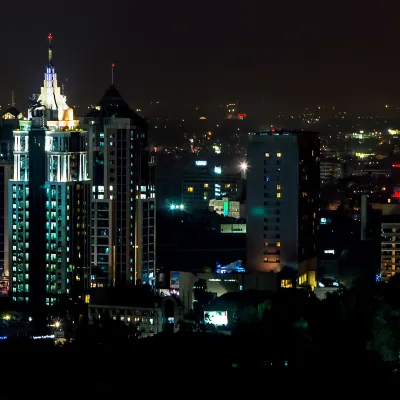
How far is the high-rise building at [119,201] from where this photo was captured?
2038 cm

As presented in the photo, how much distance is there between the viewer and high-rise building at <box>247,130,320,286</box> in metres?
19.9

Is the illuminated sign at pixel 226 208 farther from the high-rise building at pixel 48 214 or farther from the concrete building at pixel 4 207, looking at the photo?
the high-rise building at pixel 48 214

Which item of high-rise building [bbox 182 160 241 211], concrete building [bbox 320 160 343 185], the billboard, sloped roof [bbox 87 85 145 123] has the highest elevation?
sloped roof [bbox 87 85 145 123]

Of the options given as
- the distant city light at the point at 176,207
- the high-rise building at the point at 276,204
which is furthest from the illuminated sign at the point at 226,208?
the high-rise building at the point at 276,204

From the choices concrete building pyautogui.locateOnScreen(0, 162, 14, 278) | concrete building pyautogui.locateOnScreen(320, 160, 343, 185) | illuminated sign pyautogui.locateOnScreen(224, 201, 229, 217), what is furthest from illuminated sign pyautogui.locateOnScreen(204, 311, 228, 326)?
concrete building pyautogui.locateOnScreen(320, 160, 343, 185)

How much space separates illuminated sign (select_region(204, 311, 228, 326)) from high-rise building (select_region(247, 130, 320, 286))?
2721 millimetres

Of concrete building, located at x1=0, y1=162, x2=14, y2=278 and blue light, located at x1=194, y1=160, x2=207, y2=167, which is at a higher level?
blue light, located at x1=194, y1=160, x2=207, y2=167

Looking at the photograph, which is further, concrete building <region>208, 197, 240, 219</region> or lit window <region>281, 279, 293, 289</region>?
concrete building <region>208, 197, 240, 219</region>

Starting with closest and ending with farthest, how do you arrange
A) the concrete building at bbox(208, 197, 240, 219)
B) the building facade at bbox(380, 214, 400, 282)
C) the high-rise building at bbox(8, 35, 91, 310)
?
the high-rise building at bbox(8, 35, 91, 310) < the building facade at bbox(380, 214, 400, 282) < the concrete building at bbox(208, 197, 240, 219)

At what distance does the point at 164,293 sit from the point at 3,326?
2332 mm

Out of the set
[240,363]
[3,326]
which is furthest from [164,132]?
[240,363]

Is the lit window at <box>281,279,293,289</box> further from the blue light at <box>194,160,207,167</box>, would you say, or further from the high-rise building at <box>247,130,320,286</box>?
the blue light at <box>194,160,207,167</box>

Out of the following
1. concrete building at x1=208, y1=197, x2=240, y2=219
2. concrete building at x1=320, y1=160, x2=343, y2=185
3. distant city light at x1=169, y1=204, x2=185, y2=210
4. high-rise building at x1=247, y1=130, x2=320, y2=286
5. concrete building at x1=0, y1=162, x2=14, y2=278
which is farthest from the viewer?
concrete building at x1=320, y1=160, x2=343, y2=185

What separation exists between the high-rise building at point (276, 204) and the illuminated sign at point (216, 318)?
107 inches
